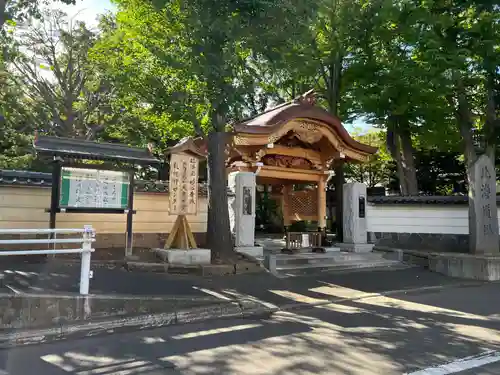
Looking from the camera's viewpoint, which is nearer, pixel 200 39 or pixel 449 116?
pixel 200 39

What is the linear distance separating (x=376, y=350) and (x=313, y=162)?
992 centimetres

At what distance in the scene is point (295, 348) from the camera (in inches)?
215

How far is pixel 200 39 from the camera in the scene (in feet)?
29.9

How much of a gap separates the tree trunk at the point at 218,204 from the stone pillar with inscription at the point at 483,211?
8046mm

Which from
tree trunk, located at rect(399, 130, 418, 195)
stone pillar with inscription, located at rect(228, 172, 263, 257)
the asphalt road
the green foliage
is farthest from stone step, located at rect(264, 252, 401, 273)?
the green foliage

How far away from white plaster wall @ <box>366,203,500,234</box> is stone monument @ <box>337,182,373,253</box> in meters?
1.38

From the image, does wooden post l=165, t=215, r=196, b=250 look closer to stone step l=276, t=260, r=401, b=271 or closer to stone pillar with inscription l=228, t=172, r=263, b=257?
stone pillar with inscription l=228, t=172, r=263, b=257

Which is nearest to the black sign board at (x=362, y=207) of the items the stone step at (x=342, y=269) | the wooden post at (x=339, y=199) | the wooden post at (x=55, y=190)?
the wooden post at (x=339, y=199)

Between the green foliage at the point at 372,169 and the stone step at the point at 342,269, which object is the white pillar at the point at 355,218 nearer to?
the stone step at the point at 342,269

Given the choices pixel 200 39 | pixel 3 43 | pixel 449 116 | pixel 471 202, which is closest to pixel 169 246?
pixel 200 39

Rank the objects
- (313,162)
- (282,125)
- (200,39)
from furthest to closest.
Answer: (313,162), (282,125), (200,39)

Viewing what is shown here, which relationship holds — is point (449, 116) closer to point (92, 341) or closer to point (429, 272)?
point (429, 272)

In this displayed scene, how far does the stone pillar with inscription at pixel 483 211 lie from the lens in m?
13.4

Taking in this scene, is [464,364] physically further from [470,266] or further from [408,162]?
[408,162]
